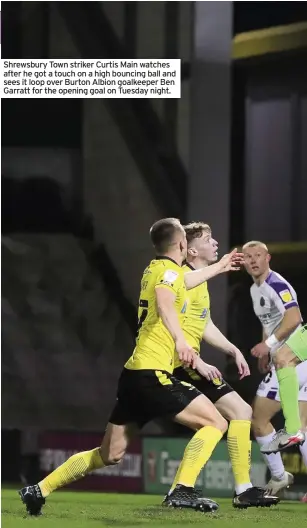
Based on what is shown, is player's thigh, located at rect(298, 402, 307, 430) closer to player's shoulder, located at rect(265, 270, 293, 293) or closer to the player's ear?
player's shoulder, located at rect(265, 270, 293, 293)

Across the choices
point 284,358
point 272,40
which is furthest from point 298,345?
point 272,40

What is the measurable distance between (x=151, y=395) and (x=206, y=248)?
46.2 inches

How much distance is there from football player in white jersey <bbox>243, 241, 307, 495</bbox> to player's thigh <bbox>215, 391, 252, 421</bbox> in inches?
16.6

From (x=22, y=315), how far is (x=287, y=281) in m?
1.78

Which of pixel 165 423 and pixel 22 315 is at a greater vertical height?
pixel 22 315

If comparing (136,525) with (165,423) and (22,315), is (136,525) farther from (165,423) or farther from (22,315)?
(22,315)

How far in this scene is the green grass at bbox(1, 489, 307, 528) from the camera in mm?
4363

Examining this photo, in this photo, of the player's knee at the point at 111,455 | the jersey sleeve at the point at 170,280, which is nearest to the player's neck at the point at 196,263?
the jersey sleeve at the point at 170,280

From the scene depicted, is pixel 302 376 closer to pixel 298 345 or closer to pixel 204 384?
pixel 298 345

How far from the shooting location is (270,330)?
527 cm

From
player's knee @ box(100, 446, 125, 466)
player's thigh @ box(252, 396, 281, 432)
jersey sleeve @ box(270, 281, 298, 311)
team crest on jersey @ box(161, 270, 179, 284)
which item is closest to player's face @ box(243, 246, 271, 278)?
jersey sleeve @ box(270, 281, 298, 311)

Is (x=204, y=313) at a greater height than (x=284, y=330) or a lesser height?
greater

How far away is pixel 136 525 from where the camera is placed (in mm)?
4332

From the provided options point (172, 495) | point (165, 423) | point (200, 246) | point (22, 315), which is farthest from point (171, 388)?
point (22, 315)
